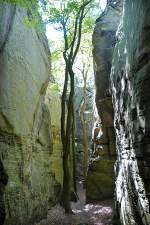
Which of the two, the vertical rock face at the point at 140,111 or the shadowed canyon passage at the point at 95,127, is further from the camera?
the shadowed canyon passage at the point at 95,127

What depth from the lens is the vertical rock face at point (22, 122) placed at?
447 inches

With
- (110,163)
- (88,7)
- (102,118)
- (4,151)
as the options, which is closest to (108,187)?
(110,163)

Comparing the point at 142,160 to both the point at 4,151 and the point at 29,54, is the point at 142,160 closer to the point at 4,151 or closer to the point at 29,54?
the point at 4,151

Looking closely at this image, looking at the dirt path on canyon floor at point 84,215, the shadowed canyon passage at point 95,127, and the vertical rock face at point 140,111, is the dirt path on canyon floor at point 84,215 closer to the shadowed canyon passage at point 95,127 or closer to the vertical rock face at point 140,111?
the shadowed canyon passage at point 95,127

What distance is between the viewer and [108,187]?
18250 mm

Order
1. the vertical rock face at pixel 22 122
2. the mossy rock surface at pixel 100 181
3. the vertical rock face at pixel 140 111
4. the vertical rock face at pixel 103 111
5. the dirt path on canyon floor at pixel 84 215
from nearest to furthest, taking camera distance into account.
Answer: the vertical rock face at pixel 140 111 → the vertical rock face at pixel 22 122 → the dirt path on canyon floor at pixel 84 215 → the mossy rock surface at pixel 100 181 → the vertical rock face at pixel 103 111

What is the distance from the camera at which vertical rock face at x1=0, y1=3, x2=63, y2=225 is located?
1134 cm

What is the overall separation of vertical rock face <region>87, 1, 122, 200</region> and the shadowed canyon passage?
0.19 ft

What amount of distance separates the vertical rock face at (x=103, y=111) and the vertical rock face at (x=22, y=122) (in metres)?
3.33

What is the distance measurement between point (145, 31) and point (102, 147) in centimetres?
1347

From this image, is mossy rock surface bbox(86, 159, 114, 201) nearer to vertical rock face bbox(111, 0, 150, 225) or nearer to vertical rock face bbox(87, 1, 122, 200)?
vertical rock face bbox(87, 1, 122, 200)

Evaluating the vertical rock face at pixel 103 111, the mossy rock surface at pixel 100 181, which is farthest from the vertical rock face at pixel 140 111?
the vertical rock face at pixel 103 111

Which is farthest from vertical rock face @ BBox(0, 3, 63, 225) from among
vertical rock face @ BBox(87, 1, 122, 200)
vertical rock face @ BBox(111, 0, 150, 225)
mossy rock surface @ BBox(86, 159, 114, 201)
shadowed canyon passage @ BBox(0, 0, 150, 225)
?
vertical rock face @ BBox(111, 0, 150, 225)

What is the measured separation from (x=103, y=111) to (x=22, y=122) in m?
7.24
